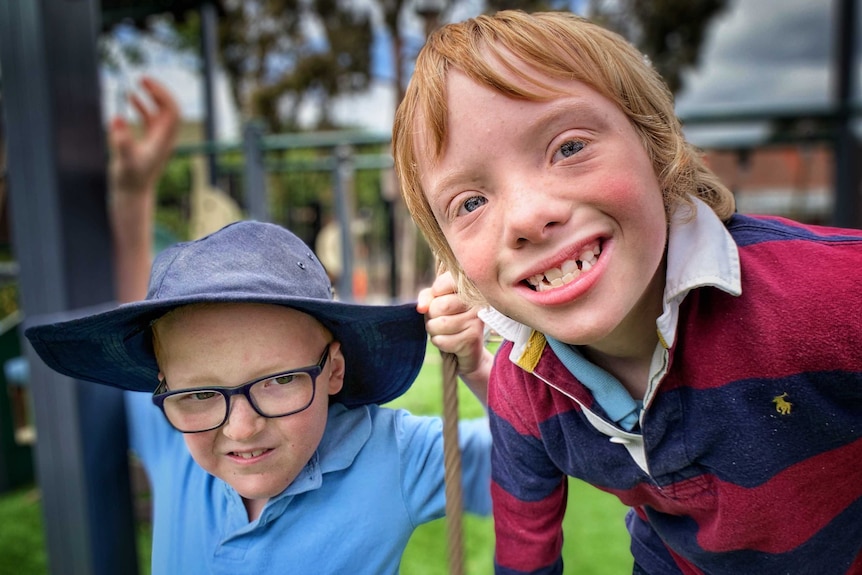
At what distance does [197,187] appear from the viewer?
3844 mm

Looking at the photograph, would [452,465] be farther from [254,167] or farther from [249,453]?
[254,167]

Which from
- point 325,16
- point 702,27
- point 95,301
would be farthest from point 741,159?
point 325,16

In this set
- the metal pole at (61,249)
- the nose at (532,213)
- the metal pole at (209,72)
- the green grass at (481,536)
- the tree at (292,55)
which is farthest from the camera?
the tree at (292,55)

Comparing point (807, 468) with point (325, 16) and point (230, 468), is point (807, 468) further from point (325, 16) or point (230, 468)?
point (325, 16)

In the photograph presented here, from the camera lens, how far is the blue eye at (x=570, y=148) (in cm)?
63

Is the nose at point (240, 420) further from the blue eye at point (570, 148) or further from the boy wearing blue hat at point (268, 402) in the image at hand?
the blue eye at point (570, 148)

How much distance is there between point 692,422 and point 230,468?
55 cm

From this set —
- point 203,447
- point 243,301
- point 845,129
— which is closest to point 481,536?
point 203,447

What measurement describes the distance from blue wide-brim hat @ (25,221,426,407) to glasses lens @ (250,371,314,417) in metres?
0.08

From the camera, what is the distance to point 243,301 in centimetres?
69

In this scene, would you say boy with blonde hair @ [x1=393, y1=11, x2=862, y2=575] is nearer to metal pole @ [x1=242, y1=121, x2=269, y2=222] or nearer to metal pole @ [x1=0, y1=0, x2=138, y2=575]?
metal pole @ [x1=0, y1=0, x2=138, y2=575]

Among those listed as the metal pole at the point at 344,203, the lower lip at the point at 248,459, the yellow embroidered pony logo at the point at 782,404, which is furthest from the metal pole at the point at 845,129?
the metal pole at the point at 344,203

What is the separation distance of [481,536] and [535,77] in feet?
3.72

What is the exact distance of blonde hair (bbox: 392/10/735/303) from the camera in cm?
65
